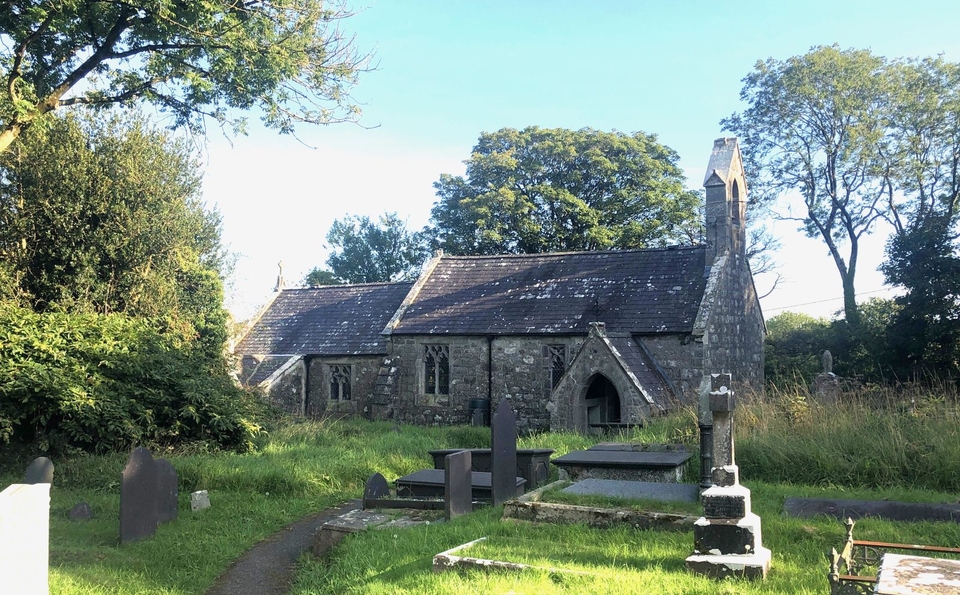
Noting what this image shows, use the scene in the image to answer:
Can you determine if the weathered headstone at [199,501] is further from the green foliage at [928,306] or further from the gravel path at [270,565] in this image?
the green foliage at [928,306]

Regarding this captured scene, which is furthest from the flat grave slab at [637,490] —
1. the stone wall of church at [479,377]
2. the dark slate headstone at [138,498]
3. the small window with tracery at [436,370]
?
the small window with tracery at [436,370]

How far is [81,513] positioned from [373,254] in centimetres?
3842

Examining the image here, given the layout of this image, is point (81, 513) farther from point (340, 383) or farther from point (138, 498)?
point (340, 383)

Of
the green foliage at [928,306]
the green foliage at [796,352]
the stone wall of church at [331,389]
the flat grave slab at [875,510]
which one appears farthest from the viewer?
the green foliage at [796,352]

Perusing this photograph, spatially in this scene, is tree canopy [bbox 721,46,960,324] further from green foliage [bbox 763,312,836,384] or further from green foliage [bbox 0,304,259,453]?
green foliage [bbox 0,304,259,453]

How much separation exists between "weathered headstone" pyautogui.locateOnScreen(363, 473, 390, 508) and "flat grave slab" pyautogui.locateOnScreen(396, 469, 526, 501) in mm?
362

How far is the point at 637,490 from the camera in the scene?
9.29 metres

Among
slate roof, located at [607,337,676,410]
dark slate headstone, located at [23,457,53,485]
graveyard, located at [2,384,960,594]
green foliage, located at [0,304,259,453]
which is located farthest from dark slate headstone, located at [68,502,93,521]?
slate roof, located at [607,337,676,410]

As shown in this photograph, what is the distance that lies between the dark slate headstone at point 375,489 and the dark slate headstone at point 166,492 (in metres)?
2.86

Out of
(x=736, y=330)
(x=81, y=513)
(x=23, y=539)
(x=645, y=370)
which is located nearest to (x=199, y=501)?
(x=81, y=513)

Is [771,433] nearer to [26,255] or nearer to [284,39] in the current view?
[284,39]

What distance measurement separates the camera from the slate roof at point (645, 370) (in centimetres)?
1884

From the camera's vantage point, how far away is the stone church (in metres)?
19.9

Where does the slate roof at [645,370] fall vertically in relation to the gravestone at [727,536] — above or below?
above
